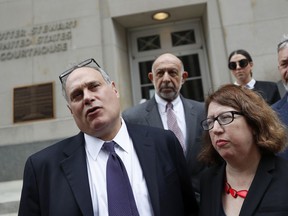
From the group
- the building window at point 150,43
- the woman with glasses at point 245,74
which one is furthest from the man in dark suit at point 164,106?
→ the building window at point 150,43

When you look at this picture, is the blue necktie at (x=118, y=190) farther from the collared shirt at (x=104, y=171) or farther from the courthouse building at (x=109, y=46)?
the courthouse building at (x=109, y=46)

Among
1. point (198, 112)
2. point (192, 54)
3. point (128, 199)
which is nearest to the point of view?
point (128, 199)

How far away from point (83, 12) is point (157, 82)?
18.3 feet

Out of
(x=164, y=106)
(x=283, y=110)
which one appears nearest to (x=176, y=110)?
(x=164, y=106)

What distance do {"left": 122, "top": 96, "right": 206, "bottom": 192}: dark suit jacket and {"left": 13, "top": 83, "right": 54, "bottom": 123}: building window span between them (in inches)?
191

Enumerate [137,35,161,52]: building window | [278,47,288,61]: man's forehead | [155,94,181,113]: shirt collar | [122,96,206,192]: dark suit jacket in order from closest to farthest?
[278,47,288,61]: man's forehead < [122,96,206,192]: dark suit jacket < [155,94,181,113]: shirt collar < [137,35,161,52]: building window

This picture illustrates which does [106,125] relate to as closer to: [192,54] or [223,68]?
[223,68]

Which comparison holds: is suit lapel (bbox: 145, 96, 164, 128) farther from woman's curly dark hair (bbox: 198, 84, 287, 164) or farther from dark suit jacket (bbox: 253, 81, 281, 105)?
dark suit jacket (bbox: 253, 81, 281, 105)

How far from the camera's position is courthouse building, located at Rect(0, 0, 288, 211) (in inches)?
289

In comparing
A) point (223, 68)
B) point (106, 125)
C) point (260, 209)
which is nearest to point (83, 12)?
point (223, 68)

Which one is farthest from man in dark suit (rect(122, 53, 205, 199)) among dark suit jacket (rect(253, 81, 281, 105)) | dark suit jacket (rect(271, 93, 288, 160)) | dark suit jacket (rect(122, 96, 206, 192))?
dark suit jacket (rect(253, 81, 281, 105))

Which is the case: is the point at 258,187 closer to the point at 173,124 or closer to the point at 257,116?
the point at 257,116

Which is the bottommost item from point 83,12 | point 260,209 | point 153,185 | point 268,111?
point 260,209

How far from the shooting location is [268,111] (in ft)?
6.72
